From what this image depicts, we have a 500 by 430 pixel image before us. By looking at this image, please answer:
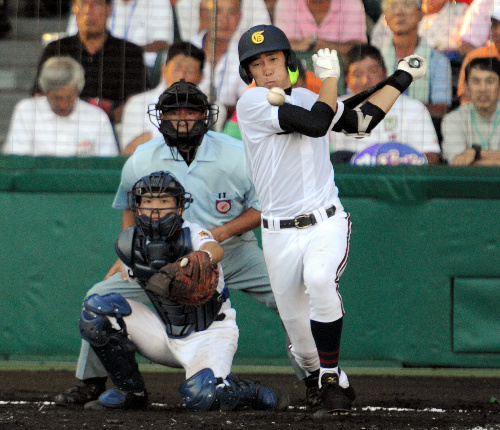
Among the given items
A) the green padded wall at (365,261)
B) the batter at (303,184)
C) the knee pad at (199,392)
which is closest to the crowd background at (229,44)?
the green padded wall at (365,261)

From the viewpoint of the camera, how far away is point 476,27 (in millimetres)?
6129

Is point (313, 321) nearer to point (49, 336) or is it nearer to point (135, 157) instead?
point (135, 157)

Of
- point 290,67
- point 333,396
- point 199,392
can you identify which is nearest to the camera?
point 333,396

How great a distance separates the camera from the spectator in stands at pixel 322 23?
20.1 feet

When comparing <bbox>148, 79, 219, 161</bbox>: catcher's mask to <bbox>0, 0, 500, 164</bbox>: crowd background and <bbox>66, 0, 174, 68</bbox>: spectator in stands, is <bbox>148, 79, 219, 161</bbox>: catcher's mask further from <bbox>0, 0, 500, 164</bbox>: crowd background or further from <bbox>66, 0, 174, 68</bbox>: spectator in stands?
<bbox>66, 0, 174, 68</bbox>: spectator in stands

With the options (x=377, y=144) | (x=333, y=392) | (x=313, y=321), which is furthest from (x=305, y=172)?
(x=377, y=144)

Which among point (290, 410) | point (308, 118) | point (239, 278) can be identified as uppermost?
point (308, 118)

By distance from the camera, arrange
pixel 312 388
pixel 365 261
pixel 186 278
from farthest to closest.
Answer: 1. pixel 365 261
2. pixel 312 388
3. pixel 186 278

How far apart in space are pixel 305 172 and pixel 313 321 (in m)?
0.69

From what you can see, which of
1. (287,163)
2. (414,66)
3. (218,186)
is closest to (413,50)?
(414,66)

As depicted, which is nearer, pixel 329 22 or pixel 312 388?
pixel 312 388

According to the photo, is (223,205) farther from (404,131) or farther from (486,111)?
(486,111)

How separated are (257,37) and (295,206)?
811 millimetres

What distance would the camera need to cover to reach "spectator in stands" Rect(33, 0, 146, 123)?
6168mm
